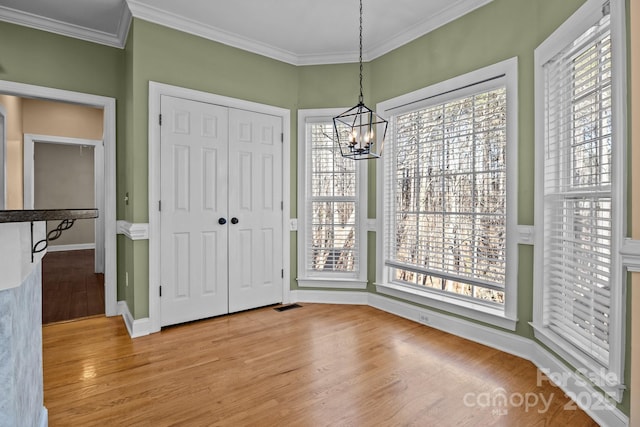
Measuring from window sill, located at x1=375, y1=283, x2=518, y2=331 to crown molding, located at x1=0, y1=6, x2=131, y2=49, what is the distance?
141 inches

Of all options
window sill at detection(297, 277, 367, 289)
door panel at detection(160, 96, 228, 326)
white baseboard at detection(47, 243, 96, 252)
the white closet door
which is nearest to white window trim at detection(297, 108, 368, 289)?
window sill at detection(297, 277, 367, 289)

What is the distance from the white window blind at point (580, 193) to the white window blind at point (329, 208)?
1954mm

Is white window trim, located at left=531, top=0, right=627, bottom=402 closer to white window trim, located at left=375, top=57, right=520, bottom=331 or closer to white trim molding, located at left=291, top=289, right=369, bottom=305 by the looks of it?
white window trim, located at left=375, top=57, right=520, bottom=331

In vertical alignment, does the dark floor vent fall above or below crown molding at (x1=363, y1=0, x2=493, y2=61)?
below

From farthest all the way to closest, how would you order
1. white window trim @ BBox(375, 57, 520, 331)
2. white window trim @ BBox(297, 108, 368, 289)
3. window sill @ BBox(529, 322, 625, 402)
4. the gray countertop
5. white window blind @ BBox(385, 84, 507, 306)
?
1. white window trim @ BBox(297, 108, 368, 289)
2. white window blind @ BBox(385, 84, 507, 306)
3. white window trim @ BBox(375, 57, 520, 331)
4. window sill @ BBox(529, 322, 625, 402)
5. the gray countertop

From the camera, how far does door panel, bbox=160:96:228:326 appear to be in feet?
10.4

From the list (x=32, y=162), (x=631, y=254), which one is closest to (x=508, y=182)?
(x=631, y=254)

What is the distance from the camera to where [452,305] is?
300 cm

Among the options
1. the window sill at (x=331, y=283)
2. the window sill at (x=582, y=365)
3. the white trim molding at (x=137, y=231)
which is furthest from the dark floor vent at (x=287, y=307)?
the window sill at (x=582, y=365)

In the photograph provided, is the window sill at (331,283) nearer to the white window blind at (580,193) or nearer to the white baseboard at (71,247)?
the white window blind at (580,193)

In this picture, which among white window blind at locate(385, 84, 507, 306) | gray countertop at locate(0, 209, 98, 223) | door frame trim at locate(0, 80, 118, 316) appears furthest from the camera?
door frame trim at locate(0, 80, 118, 316)

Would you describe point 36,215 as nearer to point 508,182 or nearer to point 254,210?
point 254,210

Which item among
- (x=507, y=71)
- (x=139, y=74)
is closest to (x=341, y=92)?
(x=507, y=71)

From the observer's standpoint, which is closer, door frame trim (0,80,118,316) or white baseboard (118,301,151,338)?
white baseboard (118,301,151,338)
